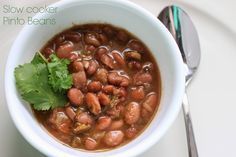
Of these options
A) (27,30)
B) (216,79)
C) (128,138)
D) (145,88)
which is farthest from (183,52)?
(27,30)

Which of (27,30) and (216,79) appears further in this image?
(216,79)

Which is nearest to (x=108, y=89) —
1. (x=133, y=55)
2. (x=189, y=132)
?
(x=133, y=55)

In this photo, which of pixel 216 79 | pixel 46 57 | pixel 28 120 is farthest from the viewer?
pixel 216 79

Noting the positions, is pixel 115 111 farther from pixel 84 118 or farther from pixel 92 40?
pixel 92 40

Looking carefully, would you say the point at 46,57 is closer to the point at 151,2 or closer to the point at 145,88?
the point at 145,88

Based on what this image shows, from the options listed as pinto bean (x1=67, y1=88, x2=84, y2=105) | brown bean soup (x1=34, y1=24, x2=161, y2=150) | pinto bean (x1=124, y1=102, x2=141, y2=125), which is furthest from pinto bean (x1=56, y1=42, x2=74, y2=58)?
pinto bean (x1=124, y1=102, x2=141, y2=125)

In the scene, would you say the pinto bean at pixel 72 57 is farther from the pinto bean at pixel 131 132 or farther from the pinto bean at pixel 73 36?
the pinto bean at pixel 131 132

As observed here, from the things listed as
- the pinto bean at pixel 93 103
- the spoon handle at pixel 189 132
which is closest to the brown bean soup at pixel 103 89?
the pinto bean at pixel 93 103
